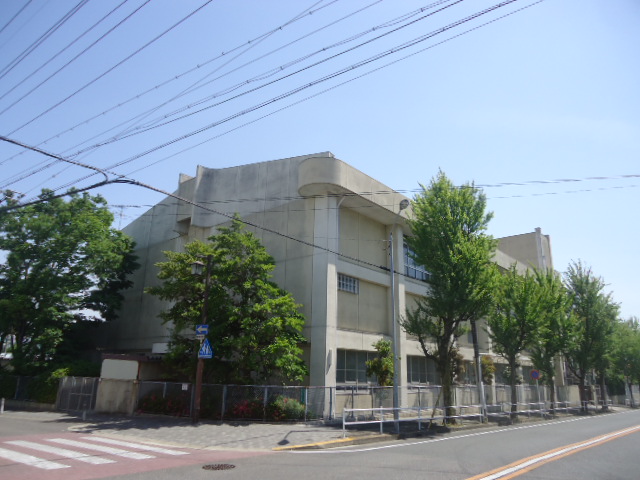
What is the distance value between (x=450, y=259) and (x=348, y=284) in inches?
238

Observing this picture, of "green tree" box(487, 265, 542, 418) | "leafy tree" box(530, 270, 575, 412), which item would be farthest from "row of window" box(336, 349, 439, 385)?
"leafy tree" box(530, 270, 575, 412)

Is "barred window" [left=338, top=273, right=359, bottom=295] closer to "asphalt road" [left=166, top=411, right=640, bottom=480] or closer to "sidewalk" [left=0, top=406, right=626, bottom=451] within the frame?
"sidewalk" [left=0, top=406, right=626, bottom=451]

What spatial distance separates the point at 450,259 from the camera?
1956cm

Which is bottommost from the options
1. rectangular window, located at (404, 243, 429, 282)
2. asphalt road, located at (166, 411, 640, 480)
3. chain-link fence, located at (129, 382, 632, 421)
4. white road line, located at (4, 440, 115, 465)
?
white road line, located at (4, 440, 115, 465)

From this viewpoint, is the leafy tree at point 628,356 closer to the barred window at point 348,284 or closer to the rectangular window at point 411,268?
the rectangular window at point 411,268

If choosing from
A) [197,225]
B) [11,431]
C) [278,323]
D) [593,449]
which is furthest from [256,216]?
[593,449]

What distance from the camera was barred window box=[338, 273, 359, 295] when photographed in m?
22.9

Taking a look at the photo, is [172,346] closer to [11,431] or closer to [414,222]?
[11,431]

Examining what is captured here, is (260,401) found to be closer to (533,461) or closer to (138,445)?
(138,445)

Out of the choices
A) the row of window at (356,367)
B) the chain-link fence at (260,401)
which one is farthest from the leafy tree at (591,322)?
the chain-link fence at (260,401)

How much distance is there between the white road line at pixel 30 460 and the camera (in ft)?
30.0

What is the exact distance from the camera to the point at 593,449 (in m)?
12.3

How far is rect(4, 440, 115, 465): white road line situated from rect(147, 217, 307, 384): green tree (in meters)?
7.08

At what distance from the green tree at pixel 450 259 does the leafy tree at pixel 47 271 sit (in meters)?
20.1
